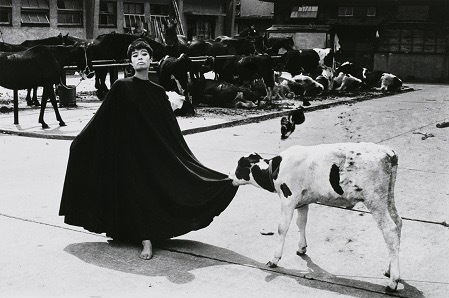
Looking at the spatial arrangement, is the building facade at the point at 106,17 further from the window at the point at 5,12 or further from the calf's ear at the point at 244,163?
the calf's ear at the point at 244,163

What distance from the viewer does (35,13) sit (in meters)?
36.2

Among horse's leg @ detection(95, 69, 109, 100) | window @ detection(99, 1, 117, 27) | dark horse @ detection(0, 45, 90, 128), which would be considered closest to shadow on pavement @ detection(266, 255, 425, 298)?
dark horse @ detection(0, 45, 90, 128)

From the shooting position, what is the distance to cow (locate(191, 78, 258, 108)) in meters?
19.2

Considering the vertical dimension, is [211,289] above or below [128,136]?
below

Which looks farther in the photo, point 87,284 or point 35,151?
point 35,151

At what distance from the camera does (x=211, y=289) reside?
17.5 ft

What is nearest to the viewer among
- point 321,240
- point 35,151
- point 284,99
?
point 321,240

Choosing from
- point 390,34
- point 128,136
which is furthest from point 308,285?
point 390,34

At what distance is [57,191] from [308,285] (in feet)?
14.5

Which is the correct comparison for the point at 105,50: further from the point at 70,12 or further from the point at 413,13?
the point at 413,13

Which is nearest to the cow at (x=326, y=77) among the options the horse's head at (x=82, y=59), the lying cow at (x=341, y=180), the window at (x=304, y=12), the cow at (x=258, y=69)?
the cow at (x=258, y=69)

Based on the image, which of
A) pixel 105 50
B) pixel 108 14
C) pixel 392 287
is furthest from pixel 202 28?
pixel 392 287

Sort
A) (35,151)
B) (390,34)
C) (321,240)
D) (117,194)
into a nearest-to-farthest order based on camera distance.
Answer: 1. (117,194)
2. (321,240)
3. (35,151)
4. (390,34)

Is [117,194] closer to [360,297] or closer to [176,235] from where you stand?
[176,235]
